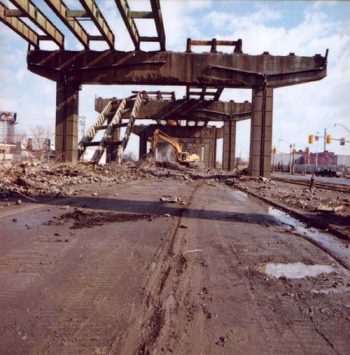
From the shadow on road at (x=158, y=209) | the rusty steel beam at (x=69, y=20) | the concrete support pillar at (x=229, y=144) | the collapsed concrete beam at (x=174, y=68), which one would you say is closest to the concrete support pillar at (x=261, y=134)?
the collapsed concrete beam at (x=174, y=68)

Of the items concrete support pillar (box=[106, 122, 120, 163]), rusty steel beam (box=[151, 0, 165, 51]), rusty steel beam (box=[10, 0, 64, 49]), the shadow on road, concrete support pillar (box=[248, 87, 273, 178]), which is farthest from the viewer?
concrete support pillar (box=[106, 122, 120, 163])

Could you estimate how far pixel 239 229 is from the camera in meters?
6.78

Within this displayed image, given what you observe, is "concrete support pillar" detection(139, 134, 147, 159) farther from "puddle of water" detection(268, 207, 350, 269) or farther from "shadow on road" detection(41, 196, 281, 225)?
"puddle of water" detection(268, 207, 350, 269)

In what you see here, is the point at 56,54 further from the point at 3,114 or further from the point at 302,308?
the point at 3,114

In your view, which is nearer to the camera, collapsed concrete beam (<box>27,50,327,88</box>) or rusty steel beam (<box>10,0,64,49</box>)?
rusty steel beam (<box>10,0,64,49</box>)

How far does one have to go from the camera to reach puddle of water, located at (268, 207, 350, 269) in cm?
514

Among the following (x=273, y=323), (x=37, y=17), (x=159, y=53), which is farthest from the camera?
(x=159, y=53)

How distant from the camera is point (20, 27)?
16.0m

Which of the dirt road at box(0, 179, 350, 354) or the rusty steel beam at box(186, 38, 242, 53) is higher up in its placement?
the rusty steel beam at box(186, 38, 242, 53)

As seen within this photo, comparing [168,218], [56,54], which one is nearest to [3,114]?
[56,54]

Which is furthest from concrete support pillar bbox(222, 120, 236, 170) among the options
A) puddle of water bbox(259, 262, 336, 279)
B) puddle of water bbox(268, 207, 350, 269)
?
puddle of water bbox(259, 262, 336, 279)

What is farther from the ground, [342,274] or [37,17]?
[37,17]

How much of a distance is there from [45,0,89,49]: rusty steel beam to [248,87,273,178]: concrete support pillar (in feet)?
28.4

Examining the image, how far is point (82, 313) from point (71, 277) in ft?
2.99
